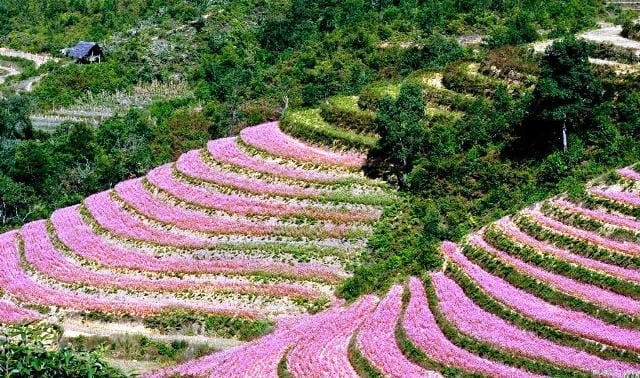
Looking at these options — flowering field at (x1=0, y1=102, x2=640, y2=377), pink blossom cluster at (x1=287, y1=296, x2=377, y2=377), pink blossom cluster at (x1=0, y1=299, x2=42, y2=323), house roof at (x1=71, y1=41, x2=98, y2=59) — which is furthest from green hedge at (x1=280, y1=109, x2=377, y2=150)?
house roof at (x1=71, y1=41, x2=98, y2=59)

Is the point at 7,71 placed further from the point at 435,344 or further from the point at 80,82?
the point at 435,344

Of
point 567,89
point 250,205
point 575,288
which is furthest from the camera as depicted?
point 250,205

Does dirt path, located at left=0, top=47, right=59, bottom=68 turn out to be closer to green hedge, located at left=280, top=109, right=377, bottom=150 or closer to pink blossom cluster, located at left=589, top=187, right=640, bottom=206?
green hedge, located at left=280, top=109, right=377, bottom=150

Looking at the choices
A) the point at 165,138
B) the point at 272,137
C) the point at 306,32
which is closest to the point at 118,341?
the point at 272,137

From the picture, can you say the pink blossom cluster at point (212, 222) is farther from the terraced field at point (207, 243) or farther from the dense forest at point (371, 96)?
the dense forest at point (371, 96)

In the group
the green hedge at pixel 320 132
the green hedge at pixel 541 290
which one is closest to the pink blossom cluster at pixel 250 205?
the green hedge at pixel 320 132

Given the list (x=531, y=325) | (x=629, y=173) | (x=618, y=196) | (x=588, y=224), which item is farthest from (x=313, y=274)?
(x=629, y=173)
